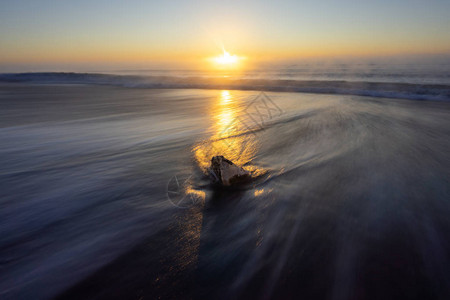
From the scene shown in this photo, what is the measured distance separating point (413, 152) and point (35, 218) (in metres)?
4.35

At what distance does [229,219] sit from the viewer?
1894 mm

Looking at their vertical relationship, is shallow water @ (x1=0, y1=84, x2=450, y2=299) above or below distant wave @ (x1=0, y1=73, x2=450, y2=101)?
below

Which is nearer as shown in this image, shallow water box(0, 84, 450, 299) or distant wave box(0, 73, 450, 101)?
shallow water box(0, 84, 450, 299)

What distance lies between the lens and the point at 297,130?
14.4ft

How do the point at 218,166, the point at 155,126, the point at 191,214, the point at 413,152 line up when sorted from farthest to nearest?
the point at 155,126 < the point at 413,152 < the point at 218,166 < the point at 191,214

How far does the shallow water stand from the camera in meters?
1.34

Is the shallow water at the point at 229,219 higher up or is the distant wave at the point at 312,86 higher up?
the distant wave at the point at 312,86

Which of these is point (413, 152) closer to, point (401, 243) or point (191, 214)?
point (401, 243)

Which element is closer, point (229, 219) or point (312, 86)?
point (229, 219)

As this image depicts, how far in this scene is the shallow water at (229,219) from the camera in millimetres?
1344

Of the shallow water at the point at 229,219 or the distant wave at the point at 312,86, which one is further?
the distant wave at the point at 312,86

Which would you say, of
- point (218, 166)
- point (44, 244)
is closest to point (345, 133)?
point (218, 166)

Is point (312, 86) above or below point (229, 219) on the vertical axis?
above

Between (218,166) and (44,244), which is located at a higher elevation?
(218,166)
